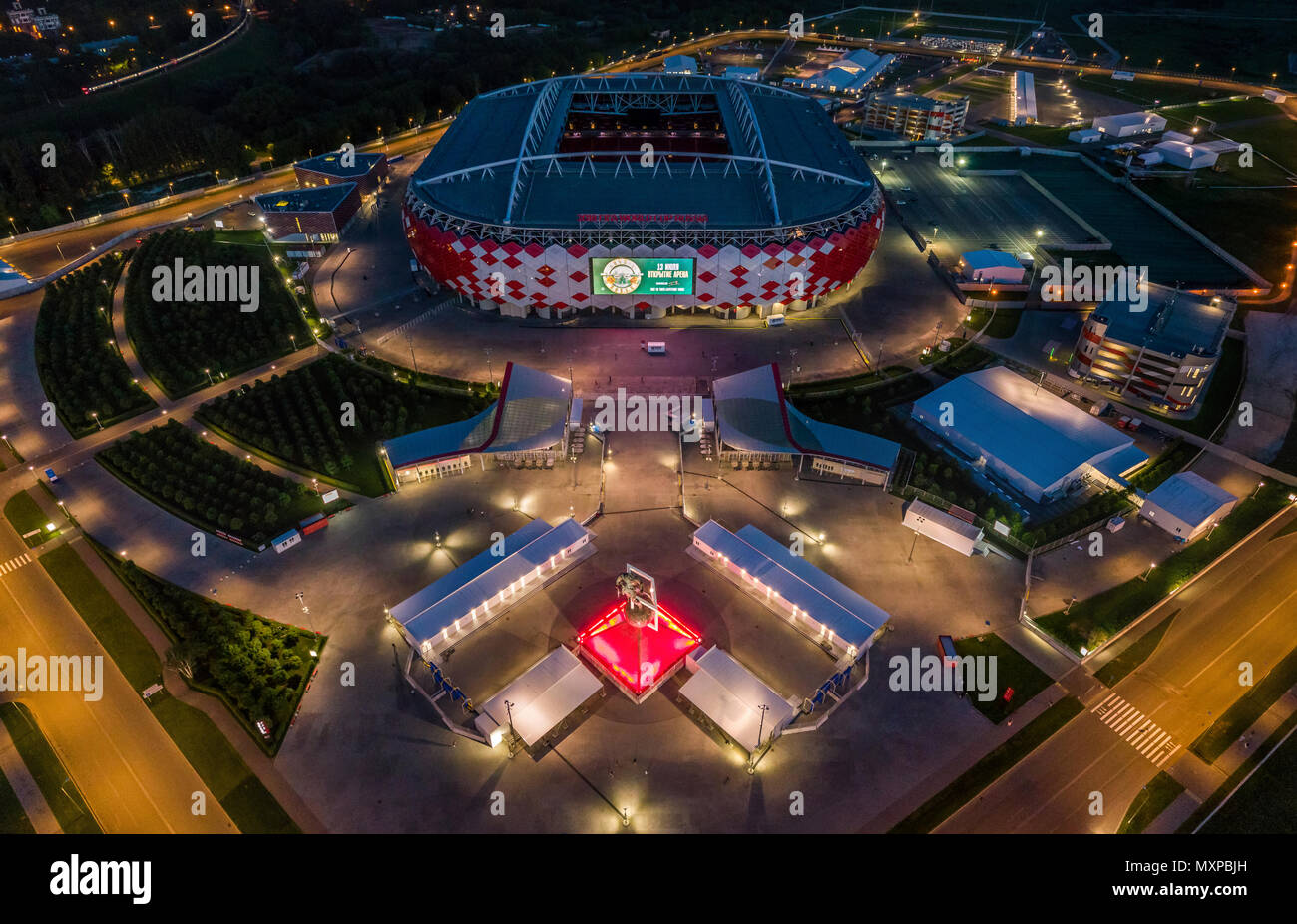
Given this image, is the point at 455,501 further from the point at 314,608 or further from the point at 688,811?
the point at 688,811

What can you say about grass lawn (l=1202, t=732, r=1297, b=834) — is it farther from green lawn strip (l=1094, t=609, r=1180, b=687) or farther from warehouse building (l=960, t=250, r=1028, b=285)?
warehouse building (l=960, t=250, r=1028, b=285)

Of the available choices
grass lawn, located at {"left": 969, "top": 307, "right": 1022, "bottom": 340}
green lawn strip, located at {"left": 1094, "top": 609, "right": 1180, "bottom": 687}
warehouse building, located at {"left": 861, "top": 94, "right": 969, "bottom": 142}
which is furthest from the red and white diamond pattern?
warehouse building, located at {"left": 861, "top": 94, "right": 969, "bottom": 142}

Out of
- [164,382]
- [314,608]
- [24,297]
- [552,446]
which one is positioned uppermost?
[24,297]

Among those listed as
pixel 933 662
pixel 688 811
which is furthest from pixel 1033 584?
pixel 688 811

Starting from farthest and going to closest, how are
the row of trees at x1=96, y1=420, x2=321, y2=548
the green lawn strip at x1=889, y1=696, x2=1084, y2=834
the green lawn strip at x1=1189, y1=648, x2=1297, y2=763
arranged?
1. the row of trees at x1=96, y1=420, x2=321, y2=548
2. the green lawn strip at x1=1189, y1=648, x2=1297, y2=763
3. the green lawn strip at x1=889, y1=696, x2=1084, y2=834

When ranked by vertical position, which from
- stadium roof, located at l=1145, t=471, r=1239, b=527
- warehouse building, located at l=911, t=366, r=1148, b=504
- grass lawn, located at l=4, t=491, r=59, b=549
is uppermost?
grass lawn, located at l=4, t=491, r=59, b=549
